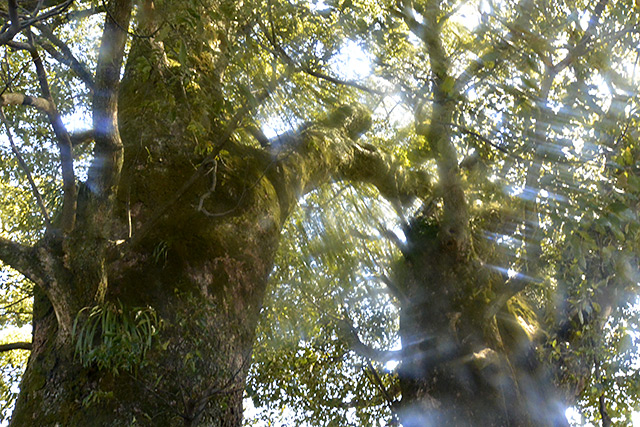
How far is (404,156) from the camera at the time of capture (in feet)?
23.5

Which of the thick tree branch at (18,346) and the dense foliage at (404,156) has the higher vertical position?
the dense foliage at (404,156)

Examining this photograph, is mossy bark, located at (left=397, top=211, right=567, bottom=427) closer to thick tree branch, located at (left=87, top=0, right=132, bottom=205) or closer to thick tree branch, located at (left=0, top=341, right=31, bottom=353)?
thick tree branch, located at (left=0, top=341, right=31, bottom=353)

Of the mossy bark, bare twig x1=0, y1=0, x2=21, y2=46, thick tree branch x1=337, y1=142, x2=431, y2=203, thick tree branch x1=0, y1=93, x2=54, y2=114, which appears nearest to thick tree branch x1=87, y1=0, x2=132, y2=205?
thick tree branch x1=0, y1=93, x2=54, y2=114

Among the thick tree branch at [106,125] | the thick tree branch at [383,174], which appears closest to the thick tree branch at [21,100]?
the thick tree branch at [106,125]

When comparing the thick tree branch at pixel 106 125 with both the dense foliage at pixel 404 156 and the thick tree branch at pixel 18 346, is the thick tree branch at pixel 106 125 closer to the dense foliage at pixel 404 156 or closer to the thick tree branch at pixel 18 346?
the dense foliage at pixel 404 156

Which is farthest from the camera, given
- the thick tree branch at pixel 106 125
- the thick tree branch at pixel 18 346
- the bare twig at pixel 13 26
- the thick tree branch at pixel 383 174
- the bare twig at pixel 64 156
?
the thick tree branch at pixel 383 174

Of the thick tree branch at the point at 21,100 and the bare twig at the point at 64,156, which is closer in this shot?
the thick tree branch at the point at 21,100

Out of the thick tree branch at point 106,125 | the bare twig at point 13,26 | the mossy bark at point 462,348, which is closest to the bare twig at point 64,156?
the thick tree branch at point 106,125

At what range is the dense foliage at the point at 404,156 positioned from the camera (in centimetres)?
392

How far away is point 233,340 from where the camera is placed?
307 cm

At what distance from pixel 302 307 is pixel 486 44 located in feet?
12.9

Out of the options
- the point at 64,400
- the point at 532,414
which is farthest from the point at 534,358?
the point at 64,400

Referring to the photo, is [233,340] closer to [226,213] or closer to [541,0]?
[226,213]

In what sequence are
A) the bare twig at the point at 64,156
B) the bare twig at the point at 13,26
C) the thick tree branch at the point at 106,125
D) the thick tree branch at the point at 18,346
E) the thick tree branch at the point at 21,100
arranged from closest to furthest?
the bare twig at the point at 13,26, the thick tree branch at the point at 21,100, the bare twig at the point at 64,156, the thick tree branch at the point at 106,125, the thick tree branch at the point at 18,346
